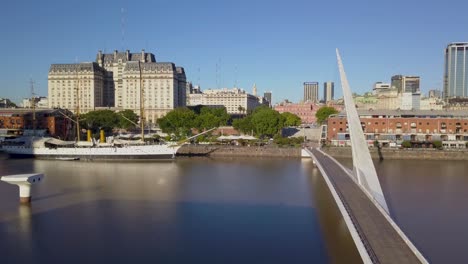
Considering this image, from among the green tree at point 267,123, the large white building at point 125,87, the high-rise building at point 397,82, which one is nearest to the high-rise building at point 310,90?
the high-rise building at point 397,82

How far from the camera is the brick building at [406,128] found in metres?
39.8

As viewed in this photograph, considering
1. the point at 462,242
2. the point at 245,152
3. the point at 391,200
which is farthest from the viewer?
the point at 245,152

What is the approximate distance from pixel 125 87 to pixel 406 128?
45048 mm

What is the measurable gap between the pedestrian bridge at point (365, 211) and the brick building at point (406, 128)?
1992cm

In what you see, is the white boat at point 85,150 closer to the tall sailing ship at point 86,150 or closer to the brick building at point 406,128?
the tall sailing ship at point 86,150

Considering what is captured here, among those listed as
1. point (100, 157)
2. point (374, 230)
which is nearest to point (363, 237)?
point (374, 230)

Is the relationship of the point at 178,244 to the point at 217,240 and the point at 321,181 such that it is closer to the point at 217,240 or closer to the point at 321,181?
the point at 217,240

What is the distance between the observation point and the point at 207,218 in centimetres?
1520

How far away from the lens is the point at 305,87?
18162cm

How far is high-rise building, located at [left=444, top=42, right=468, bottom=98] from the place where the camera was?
125m

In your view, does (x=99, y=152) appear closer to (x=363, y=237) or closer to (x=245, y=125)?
(x=245, y=125)

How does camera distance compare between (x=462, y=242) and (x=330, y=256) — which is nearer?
(x=330, y=256)

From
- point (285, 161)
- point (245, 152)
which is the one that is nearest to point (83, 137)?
point (245, 152)

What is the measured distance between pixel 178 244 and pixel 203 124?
121 ft
